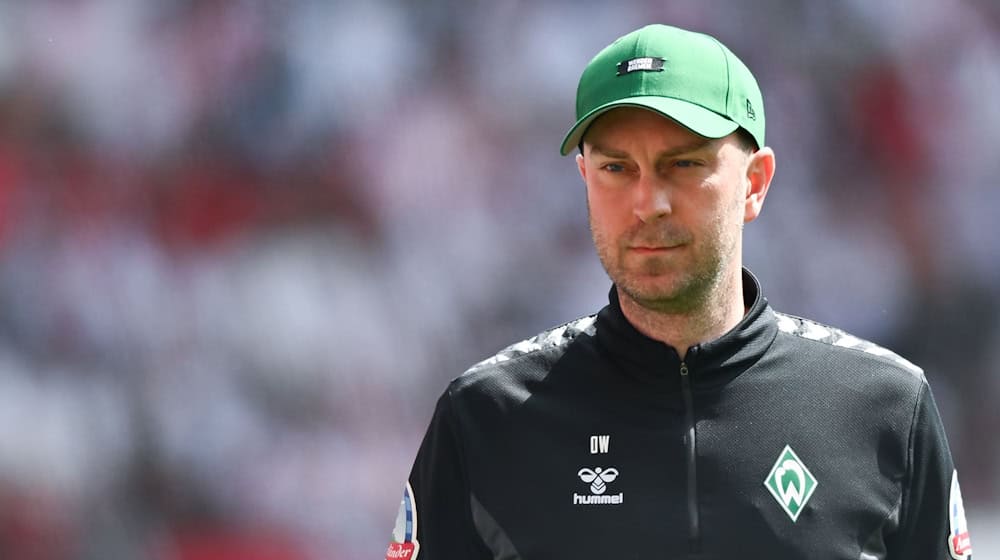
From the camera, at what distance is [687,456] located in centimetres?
170

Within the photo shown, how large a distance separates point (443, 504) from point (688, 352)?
1.32 feet

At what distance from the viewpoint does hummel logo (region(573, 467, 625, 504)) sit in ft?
5.56

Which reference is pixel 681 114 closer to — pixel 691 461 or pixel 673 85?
pixel 673 85

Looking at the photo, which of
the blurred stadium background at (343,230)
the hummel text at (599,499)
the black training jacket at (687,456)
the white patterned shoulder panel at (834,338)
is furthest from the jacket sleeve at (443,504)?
the blurred stadium background at (343,230)

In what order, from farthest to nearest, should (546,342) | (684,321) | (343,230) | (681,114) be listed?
1. (343,230)
2. (546,342)
3. (684,321)
4. (681,114)

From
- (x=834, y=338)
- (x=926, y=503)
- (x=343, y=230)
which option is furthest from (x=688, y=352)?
(x=343, y=230)

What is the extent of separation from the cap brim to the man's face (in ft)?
0.08

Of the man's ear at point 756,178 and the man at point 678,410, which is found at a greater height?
the man's ear at point 756,178

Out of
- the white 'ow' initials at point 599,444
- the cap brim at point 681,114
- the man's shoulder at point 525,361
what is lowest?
the white 'ow' initials at point 599,444

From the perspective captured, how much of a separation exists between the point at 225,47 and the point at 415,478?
5.02 feet

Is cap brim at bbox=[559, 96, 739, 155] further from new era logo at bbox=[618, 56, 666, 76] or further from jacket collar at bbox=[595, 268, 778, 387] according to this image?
jacket collar at bbox=[595, 268, 778, 387]

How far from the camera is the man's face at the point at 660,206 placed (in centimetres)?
168

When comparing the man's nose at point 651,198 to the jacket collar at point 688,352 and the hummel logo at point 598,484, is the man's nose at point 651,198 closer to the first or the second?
the jacket collar at point 688,352

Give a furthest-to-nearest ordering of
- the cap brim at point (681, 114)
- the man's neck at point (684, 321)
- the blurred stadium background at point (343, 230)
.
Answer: the blurred stadium background at point (343, 230) → the man's neck at point (684, 321) → the cap brim at point (681, 114)
